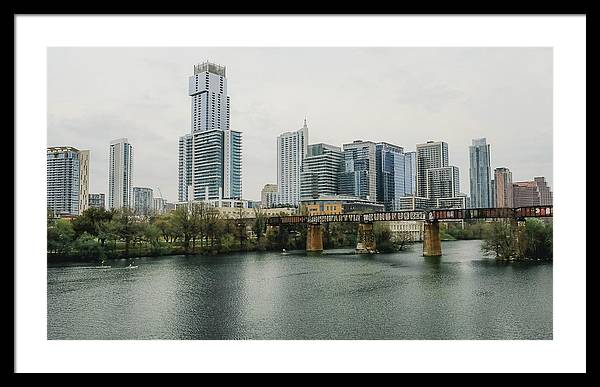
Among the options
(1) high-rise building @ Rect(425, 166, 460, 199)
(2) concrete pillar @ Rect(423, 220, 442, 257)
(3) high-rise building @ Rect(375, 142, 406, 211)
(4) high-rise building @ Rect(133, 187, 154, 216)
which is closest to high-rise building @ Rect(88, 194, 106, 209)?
(4) high-rise building @ Rect(133, 187, 154, 216)

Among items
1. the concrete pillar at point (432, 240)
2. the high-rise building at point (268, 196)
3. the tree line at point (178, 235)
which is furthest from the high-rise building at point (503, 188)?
the high-rise building at point (268, 196)

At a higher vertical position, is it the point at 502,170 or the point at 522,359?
the point at 502,170

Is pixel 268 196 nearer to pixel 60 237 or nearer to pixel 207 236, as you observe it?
pixel 207 236

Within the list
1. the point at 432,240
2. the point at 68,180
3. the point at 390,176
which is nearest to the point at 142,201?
the point at 68,180
